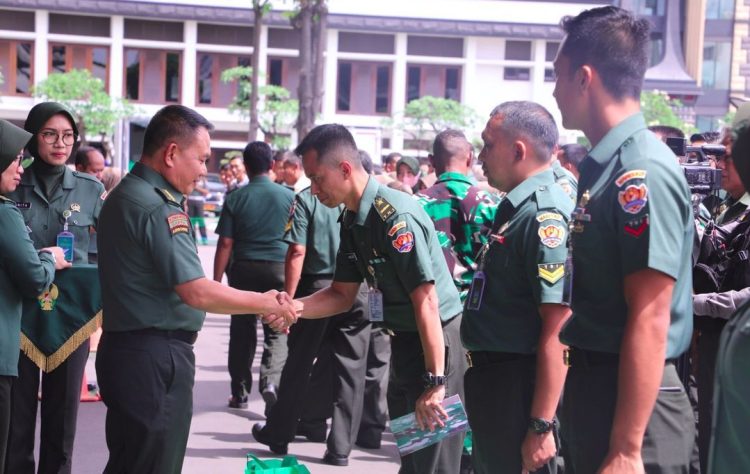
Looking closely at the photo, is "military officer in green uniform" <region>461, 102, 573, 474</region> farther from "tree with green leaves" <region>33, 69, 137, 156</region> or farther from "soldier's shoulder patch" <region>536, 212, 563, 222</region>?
"tree with green leaves" <region>33, 69, 137, 156</region>

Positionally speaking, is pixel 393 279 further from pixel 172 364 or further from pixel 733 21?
pixel 733 21

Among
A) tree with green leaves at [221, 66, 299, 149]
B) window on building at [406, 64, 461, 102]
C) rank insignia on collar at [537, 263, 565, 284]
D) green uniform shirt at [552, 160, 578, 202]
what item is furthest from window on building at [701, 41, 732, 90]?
rank insignia on collar at [537, 263, 565, 284]

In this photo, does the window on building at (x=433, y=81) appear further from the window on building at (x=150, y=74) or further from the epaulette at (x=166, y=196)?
the epaulette at (x=166, y=196)

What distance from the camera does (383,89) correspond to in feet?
181

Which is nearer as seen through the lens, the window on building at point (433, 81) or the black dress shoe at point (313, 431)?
the black dress shoe at point (313, 431)

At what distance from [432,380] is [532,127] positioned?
117 cm

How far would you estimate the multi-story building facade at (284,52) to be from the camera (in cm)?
5256

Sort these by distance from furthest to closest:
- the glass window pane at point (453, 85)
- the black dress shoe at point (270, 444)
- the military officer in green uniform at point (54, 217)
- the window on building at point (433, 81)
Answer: the glass window pane at point (453, 85)
the window on building at point (433, 81)
the black dress shoe at point (270, 444)
the military officer in green uniform at point (54, 217)

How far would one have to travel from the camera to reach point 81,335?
5855mm

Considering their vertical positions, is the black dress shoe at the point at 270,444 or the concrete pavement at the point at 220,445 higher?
the black dress shoe at the point at 270,444

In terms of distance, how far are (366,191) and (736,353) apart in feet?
9.64

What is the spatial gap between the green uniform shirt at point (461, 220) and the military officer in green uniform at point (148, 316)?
2506 millimetres

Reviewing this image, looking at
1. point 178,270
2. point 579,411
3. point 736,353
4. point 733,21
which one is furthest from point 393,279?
point 733,21

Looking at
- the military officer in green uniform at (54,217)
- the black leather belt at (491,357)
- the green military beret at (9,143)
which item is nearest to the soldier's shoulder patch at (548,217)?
the black leather belt at (491,357)
